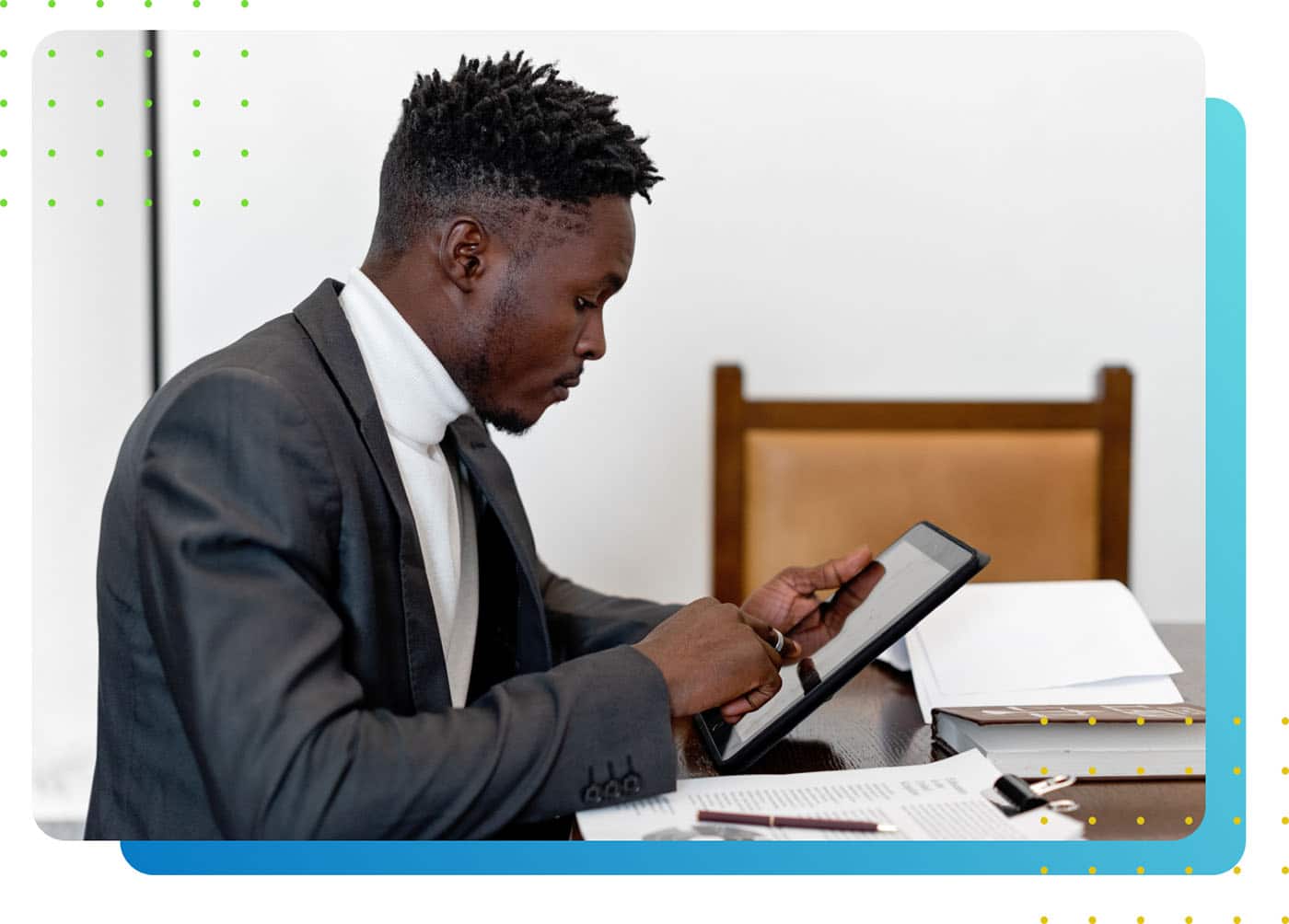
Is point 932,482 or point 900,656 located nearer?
point 900,656

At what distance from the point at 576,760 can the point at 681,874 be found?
9 centimetres

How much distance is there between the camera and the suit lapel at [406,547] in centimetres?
74

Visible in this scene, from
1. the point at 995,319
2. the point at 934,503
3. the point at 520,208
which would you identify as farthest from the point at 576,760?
the point at 995,319

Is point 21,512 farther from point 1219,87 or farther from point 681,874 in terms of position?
point 1219,87

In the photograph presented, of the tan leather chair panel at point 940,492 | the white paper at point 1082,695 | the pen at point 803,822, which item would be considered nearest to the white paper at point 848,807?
the pen at point 803,822

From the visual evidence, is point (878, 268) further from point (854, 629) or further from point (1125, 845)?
point (1125, 845)

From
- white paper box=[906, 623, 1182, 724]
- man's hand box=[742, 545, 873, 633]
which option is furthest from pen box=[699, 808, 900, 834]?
man's hand box=[742, 545, 873, 633]

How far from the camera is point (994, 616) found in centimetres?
98

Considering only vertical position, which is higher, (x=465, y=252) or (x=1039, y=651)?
(x=465, y=252)

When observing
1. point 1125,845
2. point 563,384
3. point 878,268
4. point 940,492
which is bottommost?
point 1125,845

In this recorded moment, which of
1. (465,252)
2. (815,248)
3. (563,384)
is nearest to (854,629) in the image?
(563,384)

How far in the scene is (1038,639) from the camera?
930mm

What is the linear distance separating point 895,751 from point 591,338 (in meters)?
0.36

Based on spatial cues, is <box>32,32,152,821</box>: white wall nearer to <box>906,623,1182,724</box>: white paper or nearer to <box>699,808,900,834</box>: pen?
<box>699,808,900,834</box>: pen
